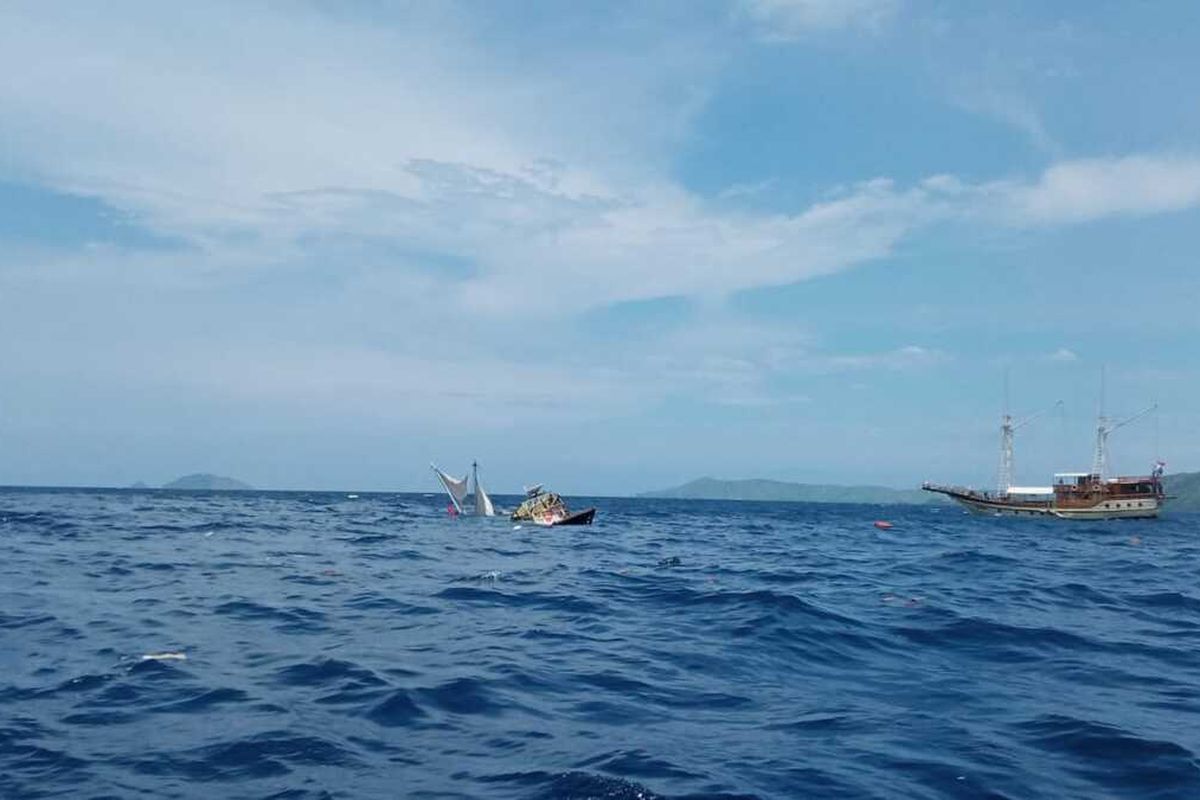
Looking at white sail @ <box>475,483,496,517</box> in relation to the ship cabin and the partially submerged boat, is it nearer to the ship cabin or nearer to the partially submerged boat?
the partially submerged boat

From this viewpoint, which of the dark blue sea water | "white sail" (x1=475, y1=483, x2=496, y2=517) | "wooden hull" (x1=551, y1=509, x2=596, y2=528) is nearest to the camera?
the dark blue sea water

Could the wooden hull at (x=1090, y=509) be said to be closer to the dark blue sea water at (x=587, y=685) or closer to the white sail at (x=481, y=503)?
the white sail at (x=481, y=503)

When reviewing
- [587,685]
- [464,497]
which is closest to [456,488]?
[464,497]

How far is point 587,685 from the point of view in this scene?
45.1ft

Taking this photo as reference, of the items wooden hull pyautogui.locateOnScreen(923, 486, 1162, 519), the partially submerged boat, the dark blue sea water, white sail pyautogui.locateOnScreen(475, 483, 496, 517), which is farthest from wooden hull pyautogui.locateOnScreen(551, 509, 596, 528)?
wooden hull pyautogui.locateOnScreen(923, 486, 1162, 519)

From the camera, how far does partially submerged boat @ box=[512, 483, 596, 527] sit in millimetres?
65438

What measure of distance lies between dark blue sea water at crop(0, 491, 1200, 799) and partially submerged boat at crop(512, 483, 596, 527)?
36292 mm

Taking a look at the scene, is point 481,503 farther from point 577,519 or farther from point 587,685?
point 587,685

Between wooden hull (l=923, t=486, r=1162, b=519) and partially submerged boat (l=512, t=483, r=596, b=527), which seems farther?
wooden hull (l=923, t=486, r=1162, b=519)

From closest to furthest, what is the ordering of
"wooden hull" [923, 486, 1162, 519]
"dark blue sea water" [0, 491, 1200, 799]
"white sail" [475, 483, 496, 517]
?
"dark blue sea water" [0, 491, 1200, 799] → "white sail" [475, 483, 496, 517] → "wooden hull" [923, 486, 1162, 519]

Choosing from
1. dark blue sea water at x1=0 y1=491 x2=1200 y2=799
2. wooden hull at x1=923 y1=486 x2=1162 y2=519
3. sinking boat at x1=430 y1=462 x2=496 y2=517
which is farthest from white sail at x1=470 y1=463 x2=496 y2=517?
wooden hull at x1=923 y1=486 x2=1162 y2=519

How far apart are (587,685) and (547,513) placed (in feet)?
174

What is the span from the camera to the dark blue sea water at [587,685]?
9445mm

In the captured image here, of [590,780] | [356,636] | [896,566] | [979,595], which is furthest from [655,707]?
[896,566]
